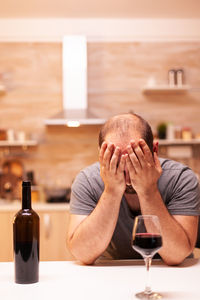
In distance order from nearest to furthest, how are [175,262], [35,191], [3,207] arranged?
[175,262], [3,207], [35,191]

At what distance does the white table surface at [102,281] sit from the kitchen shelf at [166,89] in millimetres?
2990

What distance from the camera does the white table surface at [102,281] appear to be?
3.84 ft

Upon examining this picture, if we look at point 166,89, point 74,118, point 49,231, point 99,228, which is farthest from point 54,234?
point 99,228

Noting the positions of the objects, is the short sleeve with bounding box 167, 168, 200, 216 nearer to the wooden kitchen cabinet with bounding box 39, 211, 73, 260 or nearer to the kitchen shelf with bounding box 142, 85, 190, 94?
the wooden kitchen cabinet with bounding box 39, 211, 73, 260

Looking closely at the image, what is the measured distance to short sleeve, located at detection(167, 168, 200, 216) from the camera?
160 cm

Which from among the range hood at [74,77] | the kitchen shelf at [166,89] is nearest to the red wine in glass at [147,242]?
the range hood at [74,77]

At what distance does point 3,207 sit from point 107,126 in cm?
249

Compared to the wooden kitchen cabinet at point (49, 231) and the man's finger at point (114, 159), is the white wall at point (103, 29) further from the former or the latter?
the man's finger at point (114, 159)

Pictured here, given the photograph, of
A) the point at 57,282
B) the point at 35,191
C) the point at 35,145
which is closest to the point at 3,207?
the point at 35,191

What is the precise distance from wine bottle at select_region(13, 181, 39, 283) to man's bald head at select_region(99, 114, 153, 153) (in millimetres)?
487

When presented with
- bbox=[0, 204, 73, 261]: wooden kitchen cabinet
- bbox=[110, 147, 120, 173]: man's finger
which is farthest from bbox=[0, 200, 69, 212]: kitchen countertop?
bbox=[110, 147, 120, 173]: man's finger

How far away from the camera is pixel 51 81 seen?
4.54m

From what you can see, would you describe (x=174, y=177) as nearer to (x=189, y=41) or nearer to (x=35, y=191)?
(x=35, y=191)

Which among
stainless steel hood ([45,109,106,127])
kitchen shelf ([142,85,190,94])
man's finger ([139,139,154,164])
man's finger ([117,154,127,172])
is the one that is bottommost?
man's finger ([117,154,127,172])
